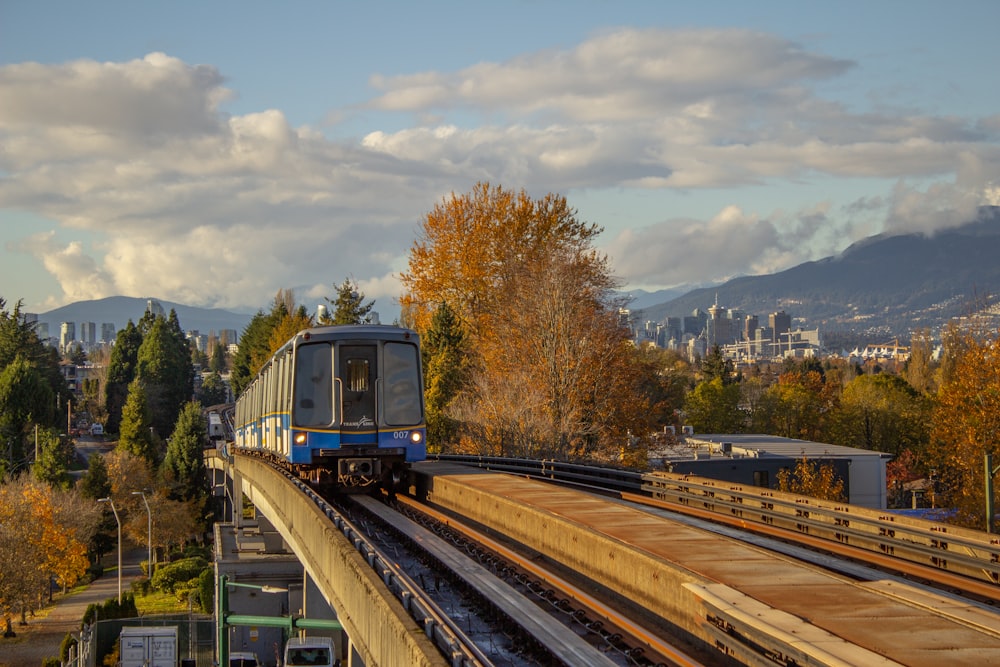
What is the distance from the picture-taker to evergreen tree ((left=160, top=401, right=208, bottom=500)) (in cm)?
8750

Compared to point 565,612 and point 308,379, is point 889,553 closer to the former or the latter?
point 565,612

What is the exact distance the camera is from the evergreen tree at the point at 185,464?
287 ft

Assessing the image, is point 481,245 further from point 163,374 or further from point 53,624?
point 163,374

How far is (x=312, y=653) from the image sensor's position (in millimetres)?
25266

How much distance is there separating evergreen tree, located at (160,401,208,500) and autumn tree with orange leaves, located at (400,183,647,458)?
39.6m

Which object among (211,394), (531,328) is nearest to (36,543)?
(531,328)

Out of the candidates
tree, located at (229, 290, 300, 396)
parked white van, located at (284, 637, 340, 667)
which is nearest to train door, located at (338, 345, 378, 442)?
parked white van, located at (284, 637, 340, 667)

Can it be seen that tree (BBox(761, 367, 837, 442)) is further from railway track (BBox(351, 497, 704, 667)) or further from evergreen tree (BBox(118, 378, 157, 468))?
railway track (BBox(351, 497, 704, 667))

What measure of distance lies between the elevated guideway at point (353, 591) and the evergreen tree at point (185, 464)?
6595cm

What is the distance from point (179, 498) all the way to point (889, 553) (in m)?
80.0

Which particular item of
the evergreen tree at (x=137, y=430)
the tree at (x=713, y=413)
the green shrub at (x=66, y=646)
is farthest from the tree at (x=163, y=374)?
the green shrub at (x=66, y=646)

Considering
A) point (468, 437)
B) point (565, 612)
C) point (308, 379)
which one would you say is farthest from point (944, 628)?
point (468, 437)

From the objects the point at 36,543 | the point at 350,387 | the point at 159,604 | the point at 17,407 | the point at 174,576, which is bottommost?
the point at 159,604

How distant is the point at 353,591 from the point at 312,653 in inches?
511
